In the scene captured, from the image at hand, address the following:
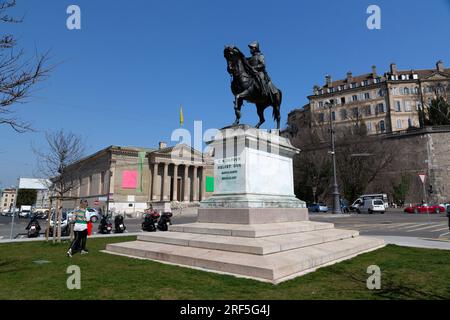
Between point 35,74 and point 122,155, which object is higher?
point 122,155

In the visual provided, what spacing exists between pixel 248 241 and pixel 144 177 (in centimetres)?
6702

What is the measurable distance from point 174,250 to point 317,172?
170 ft

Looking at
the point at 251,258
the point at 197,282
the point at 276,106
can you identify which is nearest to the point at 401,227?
the point at 276,106

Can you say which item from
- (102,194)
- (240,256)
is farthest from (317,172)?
(240,256)

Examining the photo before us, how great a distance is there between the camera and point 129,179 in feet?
225

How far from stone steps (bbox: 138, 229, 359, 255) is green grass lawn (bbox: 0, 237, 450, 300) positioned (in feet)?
3.46

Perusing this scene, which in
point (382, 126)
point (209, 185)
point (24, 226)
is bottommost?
point (24, 226)

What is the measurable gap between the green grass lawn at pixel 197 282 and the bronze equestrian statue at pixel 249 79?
6.10m

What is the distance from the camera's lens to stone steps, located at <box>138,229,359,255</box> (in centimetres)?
683

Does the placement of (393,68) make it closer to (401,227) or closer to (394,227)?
(401,227)

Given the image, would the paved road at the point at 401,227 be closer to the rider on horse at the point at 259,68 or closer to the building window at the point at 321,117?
the rider on horse at the point at 259,68

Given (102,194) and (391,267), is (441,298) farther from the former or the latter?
(102,194)

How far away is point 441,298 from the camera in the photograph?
4.70 metres

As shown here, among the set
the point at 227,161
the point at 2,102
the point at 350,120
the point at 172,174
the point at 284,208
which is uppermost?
the point at 350,120
